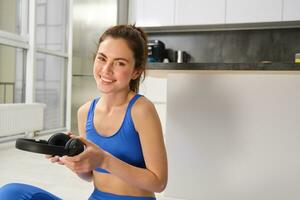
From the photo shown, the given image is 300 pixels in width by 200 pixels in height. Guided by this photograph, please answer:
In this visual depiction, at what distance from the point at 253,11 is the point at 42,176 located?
9.38 ft

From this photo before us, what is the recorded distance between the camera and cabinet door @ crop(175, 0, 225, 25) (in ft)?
12.6

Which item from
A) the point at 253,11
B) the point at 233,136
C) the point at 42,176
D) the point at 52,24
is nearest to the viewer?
the point at 233,136

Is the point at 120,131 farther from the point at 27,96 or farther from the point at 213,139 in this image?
the point at 27,96

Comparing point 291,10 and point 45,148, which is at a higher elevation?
point 291,10

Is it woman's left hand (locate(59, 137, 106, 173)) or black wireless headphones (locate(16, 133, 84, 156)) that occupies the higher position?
black wireless headphones (locate(16, 133, 84, 156))

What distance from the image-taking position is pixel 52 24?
4555 millimetres

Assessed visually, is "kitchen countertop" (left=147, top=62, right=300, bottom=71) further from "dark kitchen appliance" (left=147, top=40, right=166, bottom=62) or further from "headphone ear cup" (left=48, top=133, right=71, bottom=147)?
"dark kitchen appliance" (left=147, top=40, right=166, bottom=62)

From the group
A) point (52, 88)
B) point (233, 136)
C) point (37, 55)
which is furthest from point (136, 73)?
point (52, 88)

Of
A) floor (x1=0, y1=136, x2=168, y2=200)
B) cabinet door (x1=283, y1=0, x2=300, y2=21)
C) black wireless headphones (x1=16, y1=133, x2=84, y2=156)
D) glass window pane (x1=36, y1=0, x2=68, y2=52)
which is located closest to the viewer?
black wireless headphones (x1=16, y1=133, x2=84, y2=156)

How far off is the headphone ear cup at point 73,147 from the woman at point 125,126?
20 centimetres

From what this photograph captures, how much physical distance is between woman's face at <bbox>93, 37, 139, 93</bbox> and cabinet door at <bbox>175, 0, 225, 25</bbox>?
10.2 feet

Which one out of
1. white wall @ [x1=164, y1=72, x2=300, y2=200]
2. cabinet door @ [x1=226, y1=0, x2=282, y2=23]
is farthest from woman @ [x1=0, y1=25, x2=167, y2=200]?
cabinet door @ [x1=226, y1=0, x2=282, y2=23]

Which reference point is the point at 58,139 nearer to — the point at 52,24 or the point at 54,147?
the point at 54,147

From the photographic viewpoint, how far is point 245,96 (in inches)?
63.2
